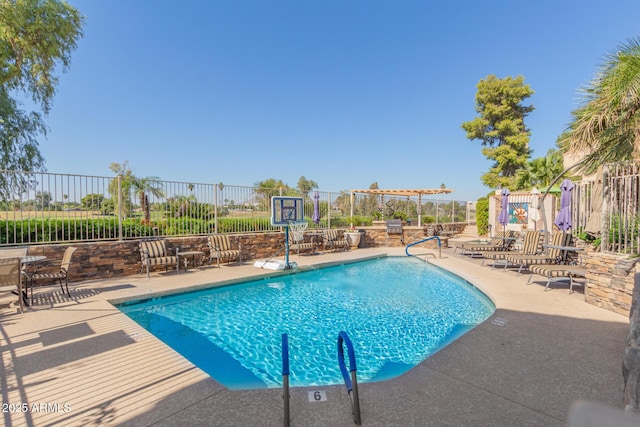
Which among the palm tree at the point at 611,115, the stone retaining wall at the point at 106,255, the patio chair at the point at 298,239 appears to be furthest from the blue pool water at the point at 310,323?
the palm tree at the point at 611,115

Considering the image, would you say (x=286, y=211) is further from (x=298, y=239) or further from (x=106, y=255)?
(x=106, y=255)

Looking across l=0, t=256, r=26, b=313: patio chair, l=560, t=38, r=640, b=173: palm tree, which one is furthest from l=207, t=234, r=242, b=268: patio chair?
l=560, t=38, r=640, b=173: palm tree

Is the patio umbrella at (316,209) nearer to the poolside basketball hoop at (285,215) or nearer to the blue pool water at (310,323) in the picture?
the poolside basketball hoop at (285,215)

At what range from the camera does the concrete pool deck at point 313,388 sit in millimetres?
2354

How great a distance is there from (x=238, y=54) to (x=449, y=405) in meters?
16.2

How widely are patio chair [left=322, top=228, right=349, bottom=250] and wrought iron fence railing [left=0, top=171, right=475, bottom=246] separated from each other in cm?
221

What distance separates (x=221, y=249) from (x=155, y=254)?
1.99m

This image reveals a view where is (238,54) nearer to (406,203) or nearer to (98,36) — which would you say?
(98,36)

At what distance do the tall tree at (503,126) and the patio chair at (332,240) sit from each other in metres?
16.1

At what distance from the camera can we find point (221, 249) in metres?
9.77

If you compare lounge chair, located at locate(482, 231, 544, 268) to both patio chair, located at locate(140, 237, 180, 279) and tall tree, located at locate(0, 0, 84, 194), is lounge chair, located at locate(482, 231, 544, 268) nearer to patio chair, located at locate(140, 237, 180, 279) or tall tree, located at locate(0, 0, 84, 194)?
patio chair, located at locate(140, 237, 180, 279)

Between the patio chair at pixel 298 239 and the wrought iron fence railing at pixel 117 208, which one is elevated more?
the wrought iron fence railing at pixel 117 208

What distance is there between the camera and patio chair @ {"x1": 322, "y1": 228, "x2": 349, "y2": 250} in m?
12.9

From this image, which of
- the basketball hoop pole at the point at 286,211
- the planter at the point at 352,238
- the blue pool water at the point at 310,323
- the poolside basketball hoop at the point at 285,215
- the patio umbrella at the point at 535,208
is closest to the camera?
the blue pool water at the point at 310,323
